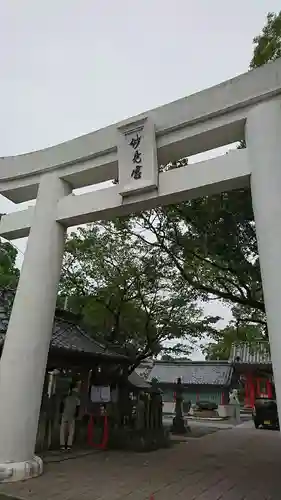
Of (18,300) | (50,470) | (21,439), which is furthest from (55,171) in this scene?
(50,470)

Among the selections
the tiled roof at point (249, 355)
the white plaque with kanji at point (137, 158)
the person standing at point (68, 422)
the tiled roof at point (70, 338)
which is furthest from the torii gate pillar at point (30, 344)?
the tiled roof at point (249, 355)

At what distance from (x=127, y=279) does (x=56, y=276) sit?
736 centimetres

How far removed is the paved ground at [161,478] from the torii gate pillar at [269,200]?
2006mm

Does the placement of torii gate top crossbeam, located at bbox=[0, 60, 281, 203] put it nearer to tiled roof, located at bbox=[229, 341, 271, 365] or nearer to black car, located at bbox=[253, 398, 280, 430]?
black car, located at bbox=[253, 398, 280, 430]

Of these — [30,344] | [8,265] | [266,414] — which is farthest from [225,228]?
[8,265]

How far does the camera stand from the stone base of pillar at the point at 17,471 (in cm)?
546

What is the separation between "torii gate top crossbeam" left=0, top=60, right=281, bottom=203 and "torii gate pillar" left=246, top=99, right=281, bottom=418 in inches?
12.0

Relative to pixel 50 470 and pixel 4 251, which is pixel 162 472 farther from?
pixel 4 251

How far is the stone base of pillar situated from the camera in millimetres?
5457

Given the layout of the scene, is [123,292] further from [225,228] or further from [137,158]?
[137,158]

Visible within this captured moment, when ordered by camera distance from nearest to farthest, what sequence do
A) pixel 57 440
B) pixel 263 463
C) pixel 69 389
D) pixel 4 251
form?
pixel 263 463
pixel 57 440
pixel 69 389
pixel 4 251

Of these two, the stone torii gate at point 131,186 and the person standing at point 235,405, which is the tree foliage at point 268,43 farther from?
the person standing at point 235,405

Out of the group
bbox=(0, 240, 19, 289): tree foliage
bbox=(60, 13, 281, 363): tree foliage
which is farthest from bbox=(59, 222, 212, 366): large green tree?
bbox=(0, 240, 19, 289): tree foliage

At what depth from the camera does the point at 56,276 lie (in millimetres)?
6672
